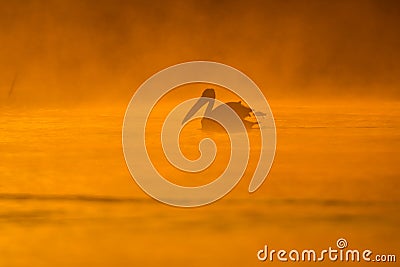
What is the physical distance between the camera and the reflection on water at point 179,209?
1.99 meters

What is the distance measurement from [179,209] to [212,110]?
735 millimetres

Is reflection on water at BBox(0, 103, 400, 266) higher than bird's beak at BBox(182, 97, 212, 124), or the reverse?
bird's beak at BBox(182, 97, 212, 124)

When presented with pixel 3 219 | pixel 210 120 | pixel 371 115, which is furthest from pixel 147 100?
pixel 3 219

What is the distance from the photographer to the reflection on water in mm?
1988

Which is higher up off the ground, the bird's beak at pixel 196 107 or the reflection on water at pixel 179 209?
the bird's beak at pixel 196 107

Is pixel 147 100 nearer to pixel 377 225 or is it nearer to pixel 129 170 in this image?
pixel 129 170

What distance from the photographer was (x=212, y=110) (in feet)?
9.72

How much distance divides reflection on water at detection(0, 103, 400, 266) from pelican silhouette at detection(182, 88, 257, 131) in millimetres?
61

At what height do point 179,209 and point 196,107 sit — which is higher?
point 196,107

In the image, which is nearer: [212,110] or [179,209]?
[179,209]

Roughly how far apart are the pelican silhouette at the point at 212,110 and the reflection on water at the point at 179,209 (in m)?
0.06

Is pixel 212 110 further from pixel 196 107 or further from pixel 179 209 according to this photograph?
pixel 179 209

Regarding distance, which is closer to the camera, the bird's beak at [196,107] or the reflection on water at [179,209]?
the reflection on water at [179,209]

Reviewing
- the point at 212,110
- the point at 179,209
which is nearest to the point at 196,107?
the point at 212,110
